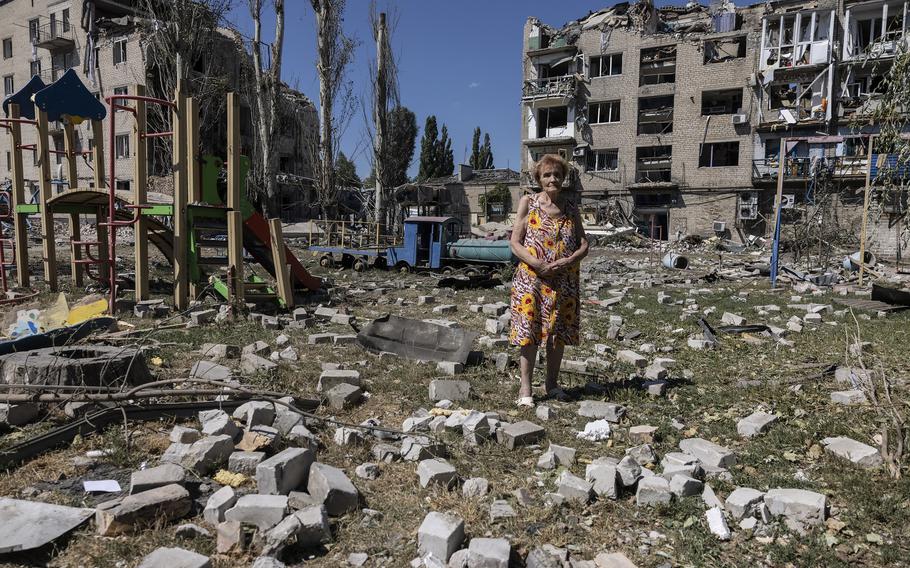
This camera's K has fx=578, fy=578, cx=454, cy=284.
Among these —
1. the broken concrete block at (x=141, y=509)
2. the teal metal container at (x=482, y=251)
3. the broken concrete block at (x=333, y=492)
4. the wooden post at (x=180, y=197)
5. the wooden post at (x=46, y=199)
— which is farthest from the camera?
the teal metal container at (x=482, y=251)

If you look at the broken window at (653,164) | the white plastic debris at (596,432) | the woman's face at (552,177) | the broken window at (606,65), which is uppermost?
the broken window at (606,65)

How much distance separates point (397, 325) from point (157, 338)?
2.37 m

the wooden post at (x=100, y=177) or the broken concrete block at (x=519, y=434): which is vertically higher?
the wooden post at (x=100, y=177)

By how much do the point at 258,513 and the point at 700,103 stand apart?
31177 mm

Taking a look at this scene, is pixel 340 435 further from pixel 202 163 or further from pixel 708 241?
pixel 708 241

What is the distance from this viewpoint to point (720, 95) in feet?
95.7

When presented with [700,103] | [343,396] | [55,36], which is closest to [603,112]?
[700,103]

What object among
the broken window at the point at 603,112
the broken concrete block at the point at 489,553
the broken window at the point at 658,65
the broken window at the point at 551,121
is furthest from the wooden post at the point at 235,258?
the broken window at the point at 658,65

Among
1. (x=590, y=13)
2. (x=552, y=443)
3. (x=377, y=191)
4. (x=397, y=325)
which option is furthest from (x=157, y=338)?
(x=590, y=13)

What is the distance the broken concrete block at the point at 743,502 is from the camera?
2.54 m

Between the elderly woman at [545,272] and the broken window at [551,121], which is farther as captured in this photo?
the broken window at [551,121]

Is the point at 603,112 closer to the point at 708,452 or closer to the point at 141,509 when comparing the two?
the point at 708,452

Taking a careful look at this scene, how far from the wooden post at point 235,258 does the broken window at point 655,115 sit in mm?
27400

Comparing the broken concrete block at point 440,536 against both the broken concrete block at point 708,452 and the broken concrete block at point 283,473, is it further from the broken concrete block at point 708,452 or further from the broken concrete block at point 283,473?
the broken concrete block at point 708,452
